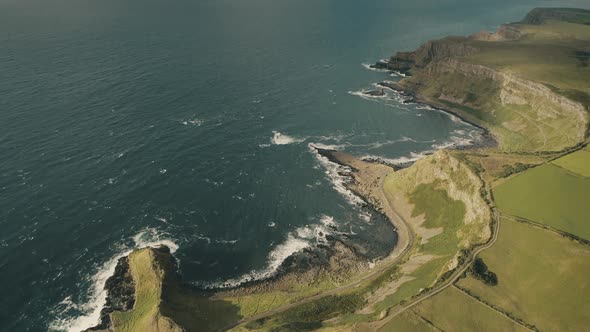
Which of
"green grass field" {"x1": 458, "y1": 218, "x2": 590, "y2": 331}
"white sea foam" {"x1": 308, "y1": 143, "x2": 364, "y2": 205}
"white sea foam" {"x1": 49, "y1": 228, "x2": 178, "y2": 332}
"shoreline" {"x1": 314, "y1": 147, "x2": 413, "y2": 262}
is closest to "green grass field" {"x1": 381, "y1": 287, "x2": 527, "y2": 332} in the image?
"green grass field" {"x1": 458, "y1": 218, "x2": 590, "y2": 331}

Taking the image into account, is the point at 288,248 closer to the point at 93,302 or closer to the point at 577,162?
the point at 93,302

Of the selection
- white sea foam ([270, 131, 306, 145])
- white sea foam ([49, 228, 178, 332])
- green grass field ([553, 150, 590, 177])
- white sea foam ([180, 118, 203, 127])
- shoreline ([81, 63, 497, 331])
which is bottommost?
shoreline ([81, 63, 497, 331])

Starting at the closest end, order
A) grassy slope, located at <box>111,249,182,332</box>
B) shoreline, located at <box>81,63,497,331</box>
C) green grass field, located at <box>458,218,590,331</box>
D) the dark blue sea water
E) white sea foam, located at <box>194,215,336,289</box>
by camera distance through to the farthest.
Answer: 1. green grass field, located at <box>458,218,590,331</box>
2. grassy slope, located at <box>111,249,182,332</box>
3. shoreline, located at <box>81,63,497,331</box>
4. white sea foam, located at <box>194,215,336,289</box>
5. the dark blue sea water

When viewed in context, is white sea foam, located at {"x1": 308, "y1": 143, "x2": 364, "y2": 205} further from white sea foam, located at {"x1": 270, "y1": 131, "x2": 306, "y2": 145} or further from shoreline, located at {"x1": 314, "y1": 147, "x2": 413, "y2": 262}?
white sea foam, located at {"x1": 270, "y1": 131, "x2": 306, "y2": 145}

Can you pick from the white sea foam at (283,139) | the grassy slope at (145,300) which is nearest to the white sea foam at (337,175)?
the white sea foam at (283,139)

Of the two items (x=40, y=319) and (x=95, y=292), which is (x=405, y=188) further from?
(x=40, y=319)

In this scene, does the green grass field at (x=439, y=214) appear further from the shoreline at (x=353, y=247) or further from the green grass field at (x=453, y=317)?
the green grass field at (x=453, y=317)
